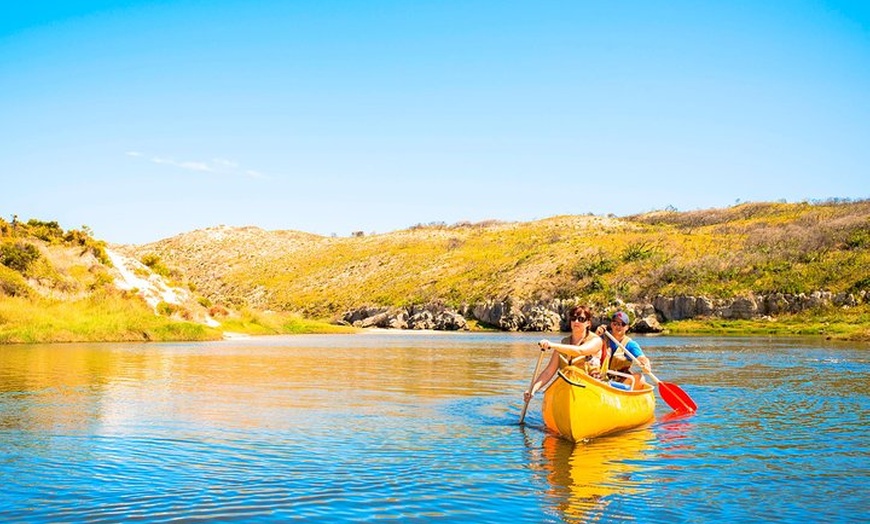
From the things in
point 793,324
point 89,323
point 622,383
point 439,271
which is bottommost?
point 793,324

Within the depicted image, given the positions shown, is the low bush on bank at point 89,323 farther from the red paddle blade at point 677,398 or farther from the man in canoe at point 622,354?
the red paddle blade at point 677,398

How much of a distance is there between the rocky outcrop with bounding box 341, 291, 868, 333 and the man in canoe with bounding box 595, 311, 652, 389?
169 ft

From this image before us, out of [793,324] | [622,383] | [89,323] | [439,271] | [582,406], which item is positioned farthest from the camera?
[439,271]

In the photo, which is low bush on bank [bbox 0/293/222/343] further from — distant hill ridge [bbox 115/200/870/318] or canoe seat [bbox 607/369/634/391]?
canoe seat [bbox 607/369/634/391]

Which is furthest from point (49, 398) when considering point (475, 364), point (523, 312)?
point (523, 312)

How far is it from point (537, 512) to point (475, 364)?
23.0m

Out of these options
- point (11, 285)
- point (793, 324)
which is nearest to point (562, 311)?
point (793, 324)

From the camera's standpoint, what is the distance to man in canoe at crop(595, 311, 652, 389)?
15.8 meters

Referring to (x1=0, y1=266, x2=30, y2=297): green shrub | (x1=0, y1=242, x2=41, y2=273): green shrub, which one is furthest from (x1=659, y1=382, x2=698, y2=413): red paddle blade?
(x1=0, y1=242, x2=41, y2=273): green shrub

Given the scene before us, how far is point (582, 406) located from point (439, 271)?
10427cm

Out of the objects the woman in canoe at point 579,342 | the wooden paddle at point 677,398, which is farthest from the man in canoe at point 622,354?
the woman in canoe at point 579,342

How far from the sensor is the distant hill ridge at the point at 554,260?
77138 millimetres

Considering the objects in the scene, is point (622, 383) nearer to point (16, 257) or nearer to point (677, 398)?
point (677, 398)

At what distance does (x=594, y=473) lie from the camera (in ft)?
34.4
